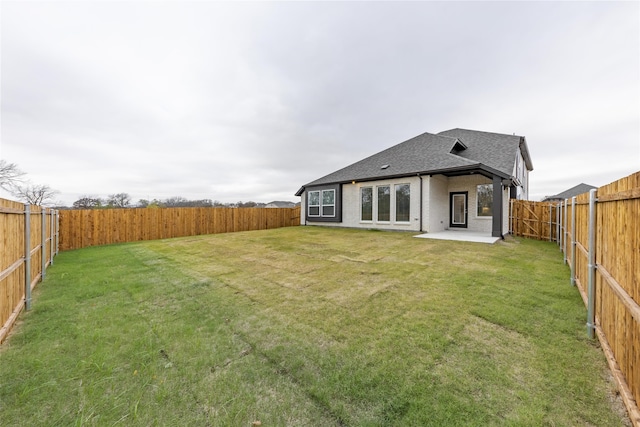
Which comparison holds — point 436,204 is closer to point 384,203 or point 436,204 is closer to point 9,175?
point 384,203

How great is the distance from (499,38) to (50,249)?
Result: 688 inches

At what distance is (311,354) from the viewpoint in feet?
7.86

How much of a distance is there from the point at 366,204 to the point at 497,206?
19.6 ft

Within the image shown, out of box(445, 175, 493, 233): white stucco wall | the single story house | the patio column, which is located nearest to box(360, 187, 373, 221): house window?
the single story house

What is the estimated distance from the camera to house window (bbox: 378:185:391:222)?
12.2m

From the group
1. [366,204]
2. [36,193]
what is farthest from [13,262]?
[36,193]

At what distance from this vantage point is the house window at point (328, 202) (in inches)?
592

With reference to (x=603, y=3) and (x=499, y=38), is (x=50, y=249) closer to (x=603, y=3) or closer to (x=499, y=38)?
(x=499, y=38)

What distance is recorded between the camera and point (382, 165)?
13664 millimetres

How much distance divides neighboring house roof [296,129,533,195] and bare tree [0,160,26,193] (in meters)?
19.6

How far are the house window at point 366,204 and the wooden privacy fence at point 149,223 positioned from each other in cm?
731

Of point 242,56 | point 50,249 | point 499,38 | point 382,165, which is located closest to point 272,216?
point 382,165

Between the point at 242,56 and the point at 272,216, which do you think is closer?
the point at 242,56

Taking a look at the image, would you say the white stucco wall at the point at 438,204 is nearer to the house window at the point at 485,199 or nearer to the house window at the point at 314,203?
the house window at the point at 485,199
